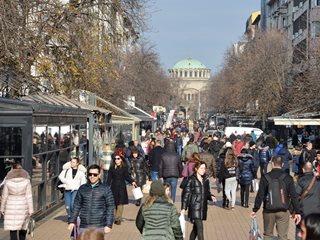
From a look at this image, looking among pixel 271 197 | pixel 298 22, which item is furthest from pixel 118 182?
pixel 298 22

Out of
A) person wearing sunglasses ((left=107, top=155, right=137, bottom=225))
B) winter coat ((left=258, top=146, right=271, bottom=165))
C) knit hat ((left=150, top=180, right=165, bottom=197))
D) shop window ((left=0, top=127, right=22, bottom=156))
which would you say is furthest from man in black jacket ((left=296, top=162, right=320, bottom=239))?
winter coat ((left=258, top=146, right=271, bottom=165))

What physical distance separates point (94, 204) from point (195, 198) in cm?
285

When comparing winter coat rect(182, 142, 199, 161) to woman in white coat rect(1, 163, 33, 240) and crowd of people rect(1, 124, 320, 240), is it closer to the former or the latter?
crowd of people rect(1, 124, 320, 240)

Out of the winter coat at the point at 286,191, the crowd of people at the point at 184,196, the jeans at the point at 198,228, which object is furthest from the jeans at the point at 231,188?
the winter coat at the point at 286,191

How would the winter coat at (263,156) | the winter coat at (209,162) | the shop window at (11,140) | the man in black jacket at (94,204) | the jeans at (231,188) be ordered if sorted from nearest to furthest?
1. the man in black jacket at (94,204)
2. the shop window at (11,140)
3. the jeans at (231,188)
4. the winter coat at (209,162)
5. the winter coat at (263,156)

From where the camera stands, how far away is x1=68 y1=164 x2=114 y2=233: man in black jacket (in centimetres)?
992

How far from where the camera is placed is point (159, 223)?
8.73m

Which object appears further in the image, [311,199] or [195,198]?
[195,198]

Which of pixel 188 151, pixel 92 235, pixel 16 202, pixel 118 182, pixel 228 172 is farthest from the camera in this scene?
pixel 188 151

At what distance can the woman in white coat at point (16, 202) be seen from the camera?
39.3ft

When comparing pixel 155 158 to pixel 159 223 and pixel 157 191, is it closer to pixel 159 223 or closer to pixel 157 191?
pixel 157 191

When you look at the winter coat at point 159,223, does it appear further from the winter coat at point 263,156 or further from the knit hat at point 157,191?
the winter coat at point 263,156

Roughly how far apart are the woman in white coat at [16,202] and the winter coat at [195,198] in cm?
238

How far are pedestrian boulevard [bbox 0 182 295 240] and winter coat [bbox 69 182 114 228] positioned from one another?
165 inches
